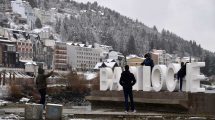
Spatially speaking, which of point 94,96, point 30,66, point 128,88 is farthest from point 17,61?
point 128,88

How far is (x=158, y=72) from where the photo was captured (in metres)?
23.5

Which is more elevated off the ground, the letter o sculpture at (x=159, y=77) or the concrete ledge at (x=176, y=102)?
the letter o sculpture at (x=159, y=77)

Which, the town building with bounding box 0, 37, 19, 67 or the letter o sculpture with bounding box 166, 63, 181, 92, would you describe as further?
the town building with bounding box 0, 37, 19, 67

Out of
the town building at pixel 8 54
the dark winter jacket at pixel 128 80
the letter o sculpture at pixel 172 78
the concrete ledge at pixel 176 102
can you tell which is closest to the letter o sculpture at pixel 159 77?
the letter o sculpture at pixel 172 78

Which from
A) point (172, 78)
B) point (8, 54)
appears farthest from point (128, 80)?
point (8, 54)

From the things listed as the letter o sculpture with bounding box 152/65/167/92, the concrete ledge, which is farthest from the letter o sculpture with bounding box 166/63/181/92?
the concrete ledge

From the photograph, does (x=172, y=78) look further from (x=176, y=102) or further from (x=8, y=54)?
(x=8, y=54)

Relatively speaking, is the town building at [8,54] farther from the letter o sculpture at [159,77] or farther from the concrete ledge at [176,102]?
the letter o sculpture at [159,77]

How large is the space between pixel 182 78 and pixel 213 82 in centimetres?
17620

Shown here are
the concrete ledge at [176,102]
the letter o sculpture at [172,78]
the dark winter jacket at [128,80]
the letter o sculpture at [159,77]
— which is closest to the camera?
the dark winter jacket at [128,80]

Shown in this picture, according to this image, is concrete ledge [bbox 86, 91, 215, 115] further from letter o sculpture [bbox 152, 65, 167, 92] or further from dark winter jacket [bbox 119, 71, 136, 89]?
dark winter jacket [bbox 119, 71, 136, 89]

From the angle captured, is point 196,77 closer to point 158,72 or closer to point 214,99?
point 214,99

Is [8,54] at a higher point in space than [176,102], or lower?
higher

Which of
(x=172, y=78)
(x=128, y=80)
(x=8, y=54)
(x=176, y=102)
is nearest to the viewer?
(x=128, y=80)
